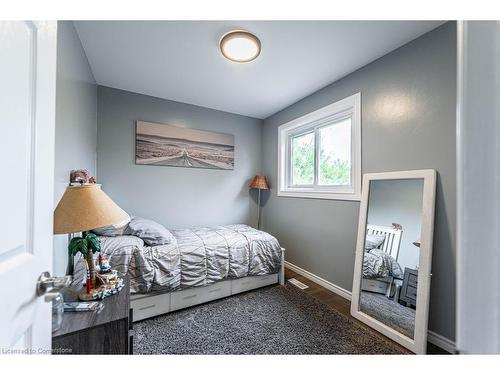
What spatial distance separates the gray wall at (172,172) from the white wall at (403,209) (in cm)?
204

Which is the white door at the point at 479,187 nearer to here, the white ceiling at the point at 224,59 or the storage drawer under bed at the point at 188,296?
the white ceiling at the point at 224,59

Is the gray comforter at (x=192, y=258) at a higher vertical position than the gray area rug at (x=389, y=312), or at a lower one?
higher

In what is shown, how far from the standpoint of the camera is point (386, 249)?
1726mm

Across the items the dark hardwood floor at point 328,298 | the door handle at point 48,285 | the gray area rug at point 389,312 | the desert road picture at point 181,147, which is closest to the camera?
the door handle at point 48,285

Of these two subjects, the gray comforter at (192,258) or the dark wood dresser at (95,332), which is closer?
the dark wood dresser at (95,332)

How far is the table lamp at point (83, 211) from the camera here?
2.99 ft

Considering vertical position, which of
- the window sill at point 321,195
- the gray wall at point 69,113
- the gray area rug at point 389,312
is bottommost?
the gray area rug at point 389,312

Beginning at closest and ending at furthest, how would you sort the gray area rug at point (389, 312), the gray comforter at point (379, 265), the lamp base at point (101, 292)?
the lamp base at point (101, 292)
the gray area rug at point (389, 312)
the gray comforter at point (379, 265)

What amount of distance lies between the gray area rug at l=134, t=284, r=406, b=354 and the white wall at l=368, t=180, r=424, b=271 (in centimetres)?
71

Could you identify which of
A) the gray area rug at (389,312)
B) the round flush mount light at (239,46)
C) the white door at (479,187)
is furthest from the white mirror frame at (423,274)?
the round flush mount light at (239,46)

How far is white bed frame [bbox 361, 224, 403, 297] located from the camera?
5.46ft
